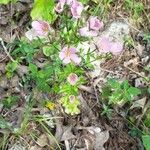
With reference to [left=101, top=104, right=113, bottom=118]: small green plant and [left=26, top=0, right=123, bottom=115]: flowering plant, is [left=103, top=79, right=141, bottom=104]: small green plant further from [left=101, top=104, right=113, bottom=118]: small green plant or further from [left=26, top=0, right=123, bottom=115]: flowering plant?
[left=26, top=0, right=123, bottom=115]: flowering plant

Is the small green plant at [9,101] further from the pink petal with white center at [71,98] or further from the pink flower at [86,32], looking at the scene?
the pink flower at [86,32]

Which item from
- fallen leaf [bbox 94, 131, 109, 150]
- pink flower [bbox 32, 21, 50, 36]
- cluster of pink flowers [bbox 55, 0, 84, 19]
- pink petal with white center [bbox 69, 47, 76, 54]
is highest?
cluster of pink flowers [bbox 55, 0, 84, 19]

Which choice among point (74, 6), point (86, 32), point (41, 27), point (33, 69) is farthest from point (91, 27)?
point (33, 69)

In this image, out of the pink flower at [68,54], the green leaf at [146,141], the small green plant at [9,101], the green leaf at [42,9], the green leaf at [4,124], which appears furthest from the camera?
the green leaf at [42,9]

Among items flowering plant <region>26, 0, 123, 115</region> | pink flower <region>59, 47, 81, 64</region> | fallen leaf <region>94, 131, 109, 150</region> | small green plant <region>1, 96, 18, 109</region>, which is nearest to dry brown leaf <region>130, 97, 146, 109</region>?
fallen leaf <region>94, 131, 109, 150</region>

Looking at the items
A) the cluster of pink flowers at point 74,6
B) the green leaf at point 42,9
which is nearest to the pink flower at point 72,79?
the cluster of pink flowers at point 74,6

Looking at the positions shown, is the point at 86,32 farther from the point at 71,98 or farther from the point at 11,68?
the point at 11,68

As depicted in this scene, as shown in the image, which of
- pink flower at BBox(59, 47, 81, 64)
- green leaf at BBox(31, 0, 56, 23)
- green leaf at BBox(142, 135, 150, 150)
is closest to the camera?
pink flower at BBox(59, 47, 81, 64)

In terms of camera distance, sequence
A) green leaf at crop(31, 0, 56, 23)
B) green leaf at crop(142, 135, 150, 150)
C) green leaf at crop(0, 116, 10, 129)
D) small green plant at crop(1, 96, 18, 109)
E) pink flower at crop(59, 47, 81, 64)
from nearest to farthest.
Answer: pink flower at crop(59, 47, 81, 64) → green leaf at crop(142, 135, 150, 150) → green leaf at crop(0, 116, 10, 129) → small green plant at crop(1, 96, 18, 109) → green leaf at crop(31, 0, 56, 23)
